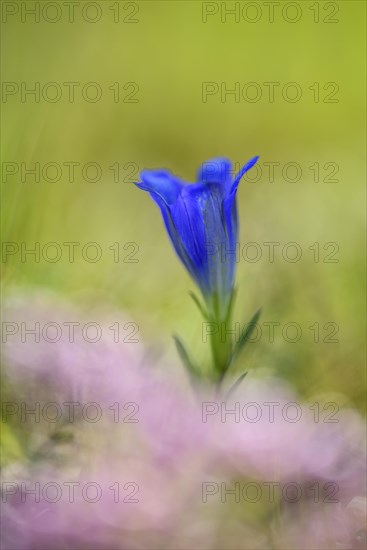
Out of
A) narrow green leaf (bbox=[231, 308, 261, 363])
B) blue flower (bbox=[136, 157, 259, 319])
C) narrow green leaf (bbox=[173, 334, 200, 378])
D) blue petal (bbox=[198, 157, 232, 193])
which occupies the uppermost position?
blue petal (bbox=[198, 157, 232, 193])

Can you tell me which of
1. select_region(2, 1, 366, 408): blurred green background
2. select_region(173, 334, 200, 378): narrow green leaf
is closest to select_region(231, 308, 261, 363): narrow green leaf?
select_region(173, 334, 200, 378): narrow green leaf

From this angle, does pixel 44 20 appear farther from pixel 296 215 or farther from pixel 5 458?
pixel 5 458

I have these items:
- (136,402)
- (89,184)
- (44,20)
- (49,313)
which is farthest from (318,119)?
(136,402)

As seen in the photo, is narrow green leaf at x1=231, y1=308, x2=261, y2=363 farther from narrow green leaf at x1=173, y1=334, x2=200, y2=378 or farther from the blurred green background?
the blurred green background

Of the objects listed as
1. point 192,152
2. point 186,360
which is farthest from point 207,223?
point 192,152

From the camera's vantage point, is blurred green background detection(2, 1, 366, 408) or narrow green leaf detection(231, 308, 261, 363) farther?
blurred green background detection(2, 1, 366, 408)

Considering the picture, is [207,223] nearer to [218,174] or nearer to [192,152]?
[218,174]
